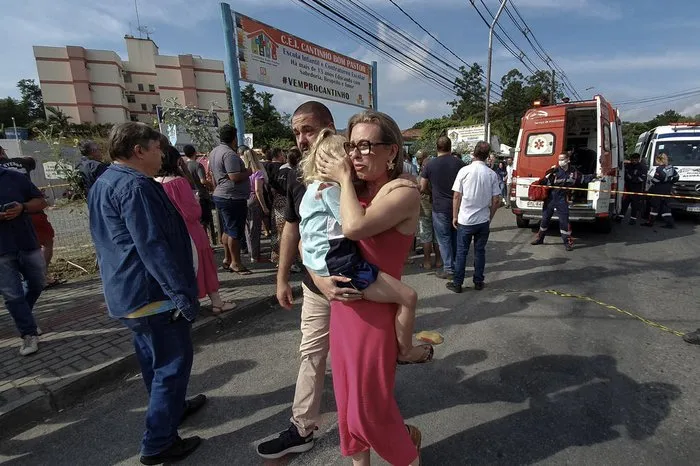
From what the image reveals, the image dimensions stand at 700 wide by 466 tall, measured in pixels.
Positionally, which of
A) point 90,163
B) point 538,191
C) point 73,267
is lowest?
point 73,267

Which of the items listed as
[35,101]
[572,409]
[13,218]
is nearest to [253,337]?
[13,218]

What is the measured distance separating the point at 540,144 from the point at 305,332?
331 inches

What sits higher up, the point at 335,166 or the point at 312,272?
the point at 335,166

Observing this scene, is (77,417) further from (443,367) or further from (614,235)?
(614,235)

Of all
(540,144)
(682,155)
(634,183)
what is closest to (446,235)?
(540,144)

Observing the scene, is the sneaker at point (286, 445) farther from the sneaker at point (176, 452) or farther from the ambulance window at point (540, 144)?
the ambulance window at point (540, 144)

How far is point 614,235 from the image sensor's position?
831cm

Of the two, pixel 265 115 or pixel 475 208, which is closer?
pixel 475 208

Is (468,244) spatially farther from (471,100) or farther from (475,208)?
(471,100)

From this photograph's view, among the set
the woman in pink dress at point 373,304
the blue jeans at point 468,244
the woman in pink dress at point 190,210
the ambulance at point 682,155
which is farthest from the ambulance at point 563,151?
the woman in pink dress at point 373,304

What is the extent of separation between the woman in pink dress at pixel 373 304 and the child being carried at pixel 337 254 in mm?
43

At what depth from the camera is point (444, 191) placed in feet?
17.5

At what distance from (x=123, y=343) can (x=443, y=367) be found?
292 cm

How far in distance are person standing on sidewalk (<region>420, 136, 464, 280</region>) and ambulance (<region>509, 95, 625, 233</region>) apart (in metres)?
3.88
